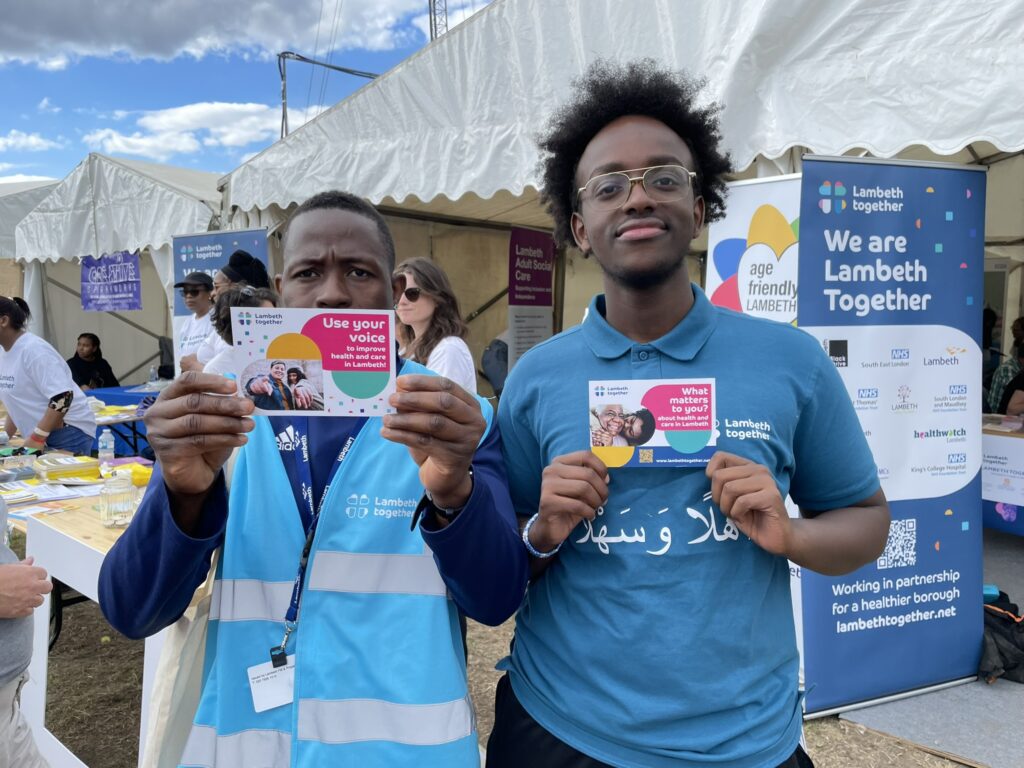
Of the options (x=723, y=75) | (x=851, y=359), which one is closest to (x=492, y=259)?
(x=723, y=75)

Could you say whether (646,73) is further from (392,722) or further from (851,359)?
(851,359)

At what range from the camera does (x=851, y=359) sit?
3.28 m

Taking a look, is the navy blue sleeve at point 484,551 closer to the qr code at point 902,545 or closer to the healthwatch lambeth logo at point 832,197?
the healthwatch lambeth logo at point 832,197

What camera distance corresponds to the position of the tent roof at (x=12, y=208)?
11.6 metres

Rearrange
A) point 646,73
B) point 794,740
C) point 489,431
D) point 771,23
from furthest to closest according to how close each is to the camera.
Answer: point 771,23, point 646,73, point 489,431, point 794,740

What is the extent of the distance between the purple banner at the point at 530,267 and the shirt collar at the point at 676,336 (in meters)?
7.71

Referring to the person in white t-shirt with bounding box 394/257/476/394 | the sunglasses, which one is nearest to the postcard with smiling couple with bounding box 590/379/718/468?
the person in white t-shirt with bounding box 394/257/476/394

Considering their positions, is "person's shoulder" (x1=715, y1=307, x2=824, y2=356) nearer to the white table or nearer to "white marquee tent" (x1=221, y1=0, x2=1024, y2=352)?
the white table

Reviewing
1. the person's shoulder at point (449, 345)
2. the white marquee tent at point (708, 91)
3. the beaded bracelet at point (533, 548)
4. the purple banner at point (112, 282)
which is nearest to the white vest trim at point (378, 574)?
the beaded bracelet at point (533, 548)

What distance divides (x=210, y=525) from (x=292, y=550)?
15cm

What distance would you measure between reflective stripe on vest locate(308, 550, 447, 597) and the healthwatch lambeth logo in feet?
9.01

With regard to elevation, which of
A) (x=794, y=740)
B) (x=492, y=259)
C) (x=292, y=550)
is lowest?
(x=794, y=740)

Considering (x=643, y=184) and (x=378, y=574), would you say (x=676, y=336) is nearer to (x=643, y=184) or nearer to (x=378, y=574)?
(x=643, y=184)

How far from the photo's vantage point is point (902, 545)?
11.2 feet
